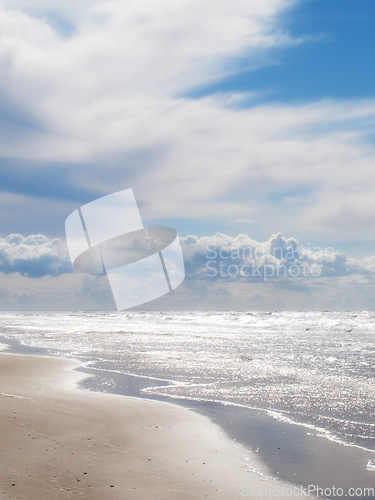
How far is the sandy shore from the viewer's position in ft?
19.8

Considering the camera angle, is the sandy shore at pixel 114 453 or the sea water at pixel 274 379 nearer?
the sandy shore at pixel 114 453

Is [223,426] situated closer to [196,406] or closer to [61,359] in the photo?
[196,406]

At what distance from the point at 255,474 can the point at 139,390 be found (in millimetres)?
7288

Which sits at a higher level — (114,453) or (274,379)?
(114,453)

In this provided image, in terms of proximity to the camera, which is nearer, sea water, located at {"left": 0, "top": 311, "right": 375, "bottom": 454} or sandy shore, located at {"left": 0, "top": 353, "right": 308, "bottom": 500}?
sandy shore, located at {"left": 0, "top": 353, "right": 308, "bottom": 500}

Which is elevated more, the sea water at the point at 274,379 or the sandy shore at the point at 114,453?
the sandy shore at the point at 114,453

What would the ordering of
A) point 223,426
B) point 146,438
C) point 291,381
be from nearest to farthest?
1. point 146,438
2. point 223,426
3. point 291,381

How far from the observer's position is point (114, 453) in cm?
752

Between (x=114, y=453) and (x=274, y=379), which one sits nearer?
(x=114, y=453)

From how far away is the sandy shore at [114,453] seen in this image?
6.04m

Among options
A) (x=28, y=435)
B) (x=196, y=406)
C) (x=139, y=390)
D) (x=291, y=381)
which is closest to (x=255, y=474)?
(x=28, y=435)

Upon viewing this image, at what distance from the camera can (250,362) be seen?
19.8 metres

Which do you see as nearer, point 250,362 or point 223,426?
point 223,426

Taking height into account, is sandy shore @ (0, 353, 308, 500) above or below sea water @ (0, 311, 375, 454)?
above
